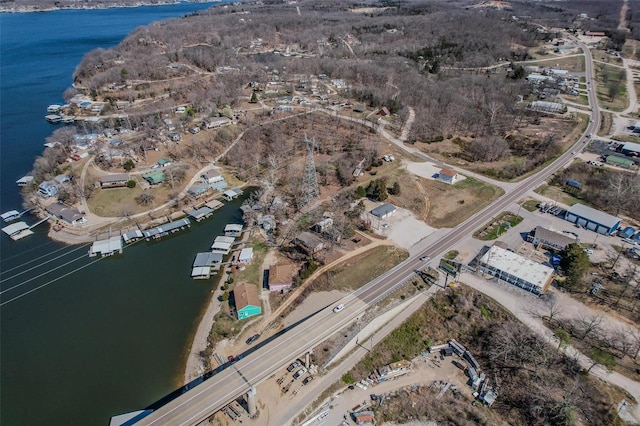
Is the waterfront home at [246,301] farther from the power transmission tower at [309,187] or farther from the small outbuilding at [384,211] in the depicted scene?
the small outbuilding at [384,211]

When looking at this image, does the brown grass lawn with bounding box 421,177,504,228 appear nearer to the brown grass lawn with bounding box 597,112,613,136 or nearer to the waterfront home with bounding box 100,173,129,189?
the brown grass lawn with bounding box 597,112,613,136

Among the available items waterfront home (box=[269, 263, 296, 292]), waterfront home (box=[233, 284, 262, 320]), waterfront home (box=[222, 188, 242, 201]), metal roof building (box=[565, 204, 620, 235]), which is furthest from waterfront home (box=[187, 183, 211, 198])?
metal roof building (box=[565, 204, 620, 235])

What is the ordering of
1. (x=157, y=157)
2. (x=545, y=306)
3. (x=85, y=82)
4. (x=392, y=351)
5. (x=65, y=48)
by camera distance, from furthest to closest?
(x=65, y=48)
(x=85, y=82)
(x=157, y=157)
(x=545, y=306)
(x=392, y=351)

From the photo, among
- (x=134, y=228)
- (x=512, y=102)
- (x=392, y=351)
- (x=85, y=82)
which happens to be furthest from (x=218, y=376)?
(x=85, y=82)

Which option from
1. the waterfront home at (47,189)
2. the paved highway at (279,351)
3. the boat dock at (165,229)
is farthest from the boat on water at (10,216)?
the paved highway at (279,351)

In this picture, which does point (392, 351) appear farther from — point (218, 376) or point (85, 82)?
point (85, 82)

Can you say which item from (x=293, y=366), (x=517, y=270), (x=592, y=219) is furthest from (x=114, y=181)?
(x=592, y=219)

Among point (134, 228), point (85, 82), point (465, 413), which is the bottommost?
point (465, 413)
